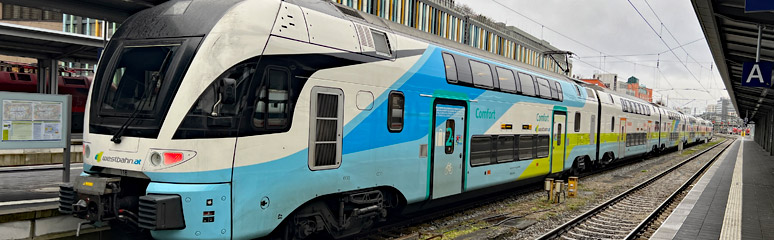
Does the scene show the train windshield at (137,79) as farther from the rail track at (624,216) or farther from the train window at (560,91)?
the train window at (560,91)

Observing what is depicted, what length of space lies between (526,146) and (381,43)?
616 cm

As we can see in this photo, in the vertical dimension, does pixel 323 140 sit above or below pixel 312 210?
above

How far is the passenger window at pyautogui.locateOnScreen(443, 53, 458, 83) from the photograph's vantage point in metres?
9.24

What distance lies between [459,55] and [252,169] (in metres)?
5.36

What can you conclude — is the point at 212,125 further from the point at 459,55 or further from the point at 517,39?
→ the point at 517,39

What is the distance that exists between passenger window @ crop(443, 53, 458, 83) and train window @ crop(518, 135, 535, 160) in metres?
3.58

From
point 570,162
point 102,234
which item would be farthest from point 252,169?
point 570,162

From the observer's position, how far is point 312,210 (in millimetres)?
6762

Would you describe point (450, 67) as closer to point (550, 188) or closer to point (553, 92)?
point (550, 188)

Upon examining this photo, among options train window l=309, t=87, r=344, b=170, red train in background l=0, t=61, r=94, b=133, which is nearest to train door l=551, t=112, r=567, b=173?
train window l=309, t=87, r=344, b=170

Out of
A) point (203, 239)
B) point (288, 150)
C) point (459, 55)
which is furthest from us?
point (459, 55)

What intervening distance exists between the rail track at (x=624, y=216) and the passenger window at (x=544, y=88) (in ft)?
10.2

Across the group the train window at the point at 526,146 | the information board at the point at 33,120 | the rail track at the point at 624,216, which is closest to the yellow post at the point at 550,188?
the train window at the point at 526,146

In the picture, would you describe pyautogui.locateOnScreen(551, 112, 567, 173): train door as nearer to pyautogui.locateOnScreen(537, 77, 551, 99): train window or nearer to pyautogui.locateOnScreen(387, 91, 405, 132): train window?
pyautogui.locateOnScreen(537, 77, 551, 99): train window
